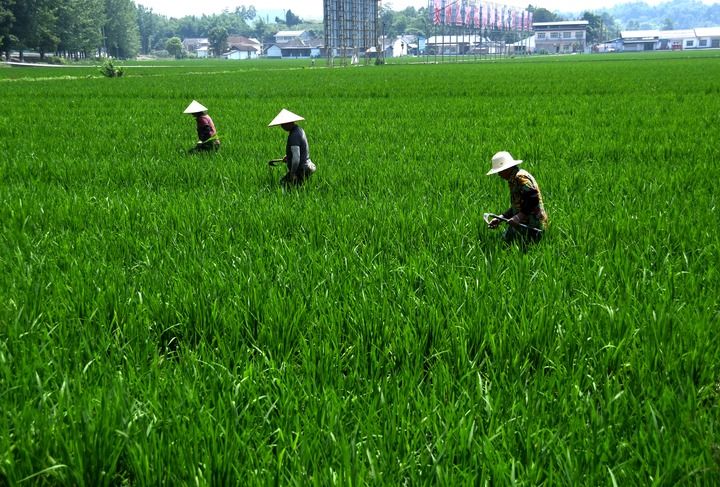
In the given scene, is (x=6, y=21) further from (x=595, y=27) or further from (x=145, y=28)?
(x=595, y=27)

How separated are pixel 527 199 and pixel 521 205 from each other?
61mm

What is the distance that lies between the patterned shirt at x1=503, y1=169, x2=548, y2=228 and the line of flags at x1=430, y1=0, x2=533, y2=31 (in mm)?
79882

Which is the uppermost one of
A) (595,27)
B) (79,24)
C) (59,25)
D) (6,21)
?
(595,27)

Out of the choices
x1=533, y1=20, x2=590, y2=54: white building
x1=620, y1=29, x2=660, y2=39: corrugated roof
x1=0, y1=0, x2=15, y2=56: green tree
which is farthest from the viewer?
x1=533, y1=20, x2=590, y2=54: white building

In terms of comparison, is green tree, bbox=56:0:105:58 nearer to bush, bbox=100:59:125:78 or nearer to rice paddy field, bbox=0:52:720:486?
bush, bbox=100:59:125:78

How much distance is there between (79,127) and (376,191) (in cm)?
773

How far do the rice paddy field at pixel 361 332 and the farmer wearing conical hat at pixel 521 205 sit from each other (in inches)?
7.0

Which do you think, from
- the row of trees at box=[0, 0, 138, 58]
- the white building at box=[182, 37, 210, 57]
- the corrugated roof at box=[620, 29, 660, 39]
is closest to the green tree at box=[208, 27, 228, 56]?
the white building at box=[182, 37, 210, 57]

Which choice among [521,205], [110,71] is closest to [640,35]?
[110,71]

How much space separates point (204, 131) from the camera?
812cm

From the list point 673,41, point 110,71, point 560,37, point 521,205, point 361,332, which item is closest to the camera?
point 361,332

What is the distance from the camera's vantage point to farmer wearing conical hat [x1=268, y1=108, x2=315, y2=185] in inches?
229

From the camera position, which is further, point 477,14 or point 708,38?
point 708,38

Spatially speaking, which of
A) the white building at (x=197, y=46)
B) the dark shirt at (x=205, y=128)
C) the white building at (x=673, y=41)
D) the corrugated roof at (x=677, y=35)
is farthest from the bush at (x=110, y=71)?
the corrugated roof at (x=677, y=35)
